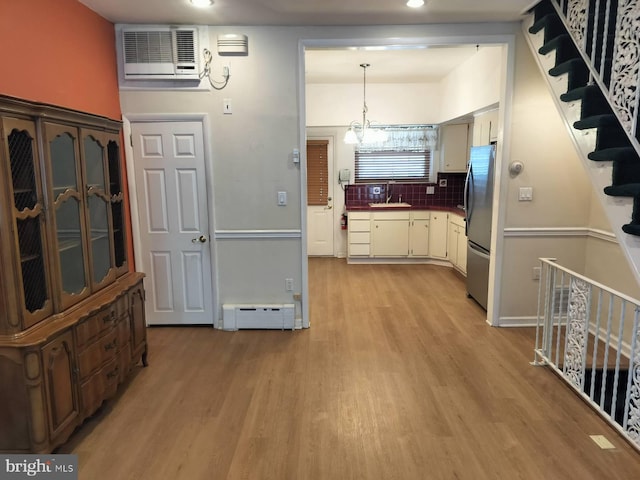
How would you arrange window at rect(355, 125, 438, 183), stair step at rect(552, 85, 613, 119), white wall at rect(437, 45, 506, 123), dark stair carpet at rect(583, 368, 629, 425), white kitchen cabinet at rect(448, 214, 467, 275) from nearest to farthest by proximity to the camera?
stair step at rect(552, 85, 613, 119) < dark stair carpet at rect(583, 368, 629, 425) < white wall at rect(437, 45, 506, 123) < white kitchen cabinet at rect(448, 214, 467, 275) < window at rect(355, 125, 438, 183)

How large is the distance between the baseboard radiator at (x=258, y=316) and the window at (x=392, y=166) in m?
3.66

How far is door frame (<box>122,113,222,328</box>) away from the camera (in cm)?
380

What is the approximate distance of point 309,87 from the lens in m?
6.68

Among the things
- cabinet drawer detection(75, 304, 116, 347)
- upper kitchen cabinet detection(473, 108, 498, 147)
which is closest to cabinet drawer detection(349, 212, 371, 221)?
upper kitchen cabinet detection(473, 108, 498, 147)

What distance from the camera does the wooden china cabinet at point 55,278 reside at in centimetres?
200

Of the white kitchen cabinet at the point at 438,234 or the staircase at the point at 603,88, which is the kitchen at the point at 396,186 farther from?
the staircase at the point at 603,88

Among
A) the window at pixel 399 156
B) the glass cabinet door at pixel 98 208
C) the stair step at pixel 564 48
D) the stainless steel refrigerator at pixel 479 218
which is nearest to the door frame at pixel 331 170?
the window at pixel 399 156

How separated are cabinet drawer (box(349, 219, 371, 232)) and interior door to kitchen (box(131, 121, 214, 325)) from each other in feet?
10.2

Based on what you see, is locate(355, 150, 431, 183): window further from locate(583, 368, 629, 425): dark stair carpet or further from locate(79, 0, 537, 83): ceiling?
locate(583, 368, 629, 425): dark stair carpet

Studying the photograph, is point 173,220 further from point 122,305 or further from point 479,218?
point 479,218

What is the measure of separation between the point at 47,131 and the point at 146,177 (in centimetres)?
176

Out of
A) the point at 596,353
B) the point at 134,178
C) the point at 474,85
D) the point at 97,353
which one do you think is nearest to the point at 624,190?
the point at 596,353

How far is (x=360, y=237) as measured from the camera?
669 centimetres

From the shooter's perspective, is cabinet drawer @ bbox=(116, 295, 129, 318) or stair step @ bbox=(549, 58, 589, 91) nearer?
cabinet drawer @ bbox=(116, 295, 129, 318)
